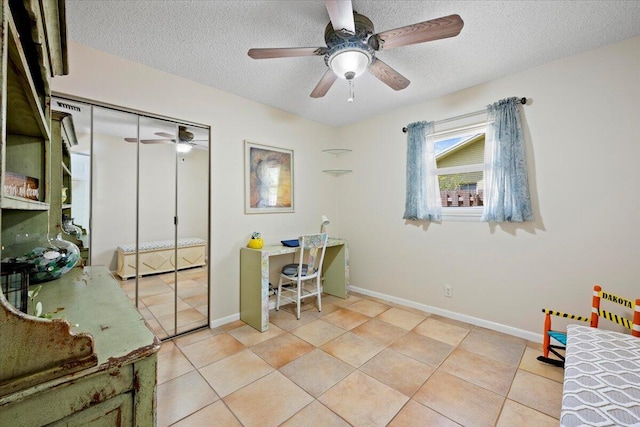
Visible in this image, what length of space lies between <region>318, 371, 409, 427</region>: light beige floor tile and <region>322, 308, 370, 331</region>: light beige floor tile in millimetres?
836

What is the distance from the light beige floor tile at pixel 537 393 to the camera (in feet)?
5.26

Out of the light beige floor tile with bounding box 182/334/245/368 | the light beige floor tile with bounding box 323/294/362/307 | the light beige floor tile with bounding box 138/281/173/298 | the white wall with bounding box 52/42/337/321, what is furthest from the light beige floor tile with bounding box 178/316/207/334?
the light beige floor tile with bounding box 323/294/362/307

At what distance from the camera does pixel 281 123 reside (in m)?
3.35

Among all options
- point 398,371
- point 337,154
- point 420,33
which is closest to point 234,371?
point 398,371

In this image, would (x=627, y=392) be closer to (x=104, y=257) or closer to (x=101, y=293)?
(x=101, y=293)

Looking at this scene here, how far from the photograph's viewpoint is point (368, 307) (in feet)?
10.6

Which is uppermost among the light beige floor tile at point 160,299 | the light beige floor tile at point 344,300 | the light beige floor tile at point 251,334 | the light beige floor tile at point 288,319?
the light beige floor tile at point 160,299

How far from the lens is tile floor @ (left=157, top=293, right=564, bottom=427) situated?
156cm

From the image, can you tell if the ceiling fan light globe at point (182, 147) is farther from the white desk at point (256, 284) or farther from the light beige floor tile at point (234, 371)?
the light beige floor tile at point (234, 371)

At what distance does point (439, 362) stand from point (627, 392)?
109 cm

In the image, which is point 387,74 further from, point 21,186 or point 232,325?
point 232,325

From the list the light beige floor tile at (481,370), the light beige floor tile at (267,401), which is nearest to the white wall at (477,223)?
the light beige floor tile at (481,370)

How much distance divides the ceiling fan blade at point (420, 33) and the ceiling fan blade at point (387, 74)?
0.14 metres

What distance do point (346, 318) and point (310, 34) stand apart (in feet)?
8.74
